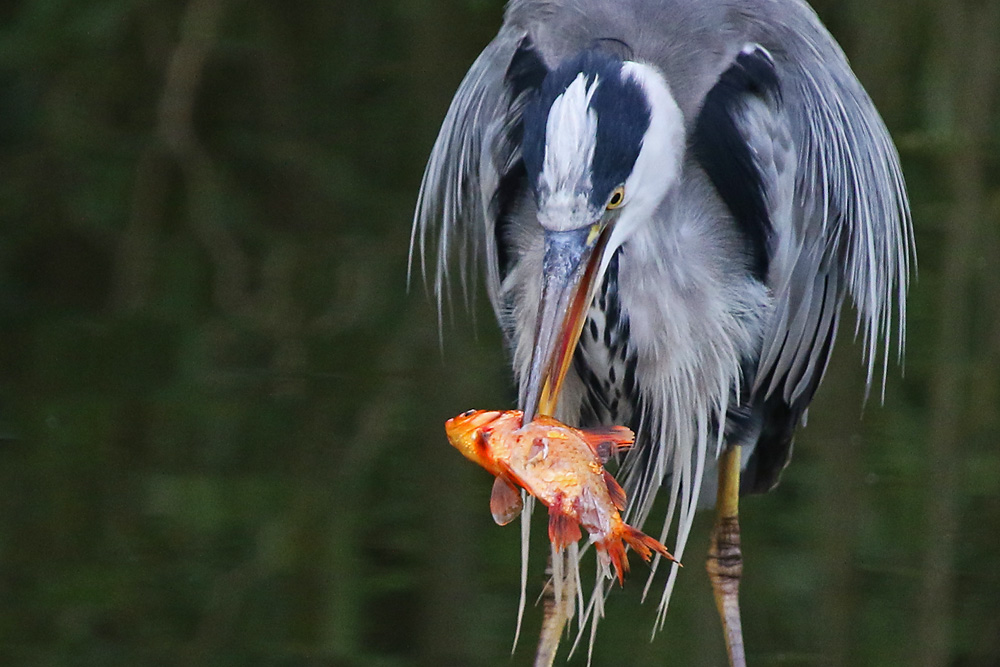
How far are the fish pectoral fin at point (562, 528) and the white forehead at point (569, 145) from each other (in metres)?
0.38

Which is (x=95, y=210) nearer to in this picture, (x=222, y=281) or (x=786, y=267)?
(x=222, y=281)

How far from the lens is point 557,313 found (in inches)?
68.6

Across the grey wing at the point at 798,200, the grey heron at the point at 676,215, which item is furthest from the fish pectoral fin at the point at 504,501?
the grey wing at the point at 798,200

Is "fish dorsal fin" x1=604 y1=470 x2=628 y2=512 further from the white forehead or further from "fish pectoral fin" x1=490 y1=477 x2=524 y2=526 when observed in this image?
the white forehead

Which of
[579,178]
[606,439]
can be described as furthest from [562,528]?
[579,178]

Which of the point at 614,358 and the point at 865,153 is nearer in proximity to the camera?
the point at 614,358

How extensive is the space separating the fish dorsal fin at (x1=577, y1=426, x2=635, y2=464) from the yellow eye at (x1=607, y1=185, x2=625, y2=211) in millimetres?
267

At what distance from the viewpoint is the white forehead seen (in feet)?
5.75

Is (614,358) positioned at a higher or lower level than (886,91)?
lower

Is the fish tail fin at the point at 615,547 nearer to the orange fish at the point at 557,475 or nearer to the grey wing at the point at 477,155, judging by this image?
the orange fish at the point at 557,475

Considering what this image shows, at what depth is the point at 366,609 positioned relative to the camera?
2512 millimetres

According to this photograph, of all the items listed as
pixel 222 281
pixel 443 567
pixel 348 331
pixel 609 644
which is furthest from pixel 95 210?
pixel 609 644

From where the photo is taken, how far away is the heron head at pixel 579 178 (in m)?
1.75

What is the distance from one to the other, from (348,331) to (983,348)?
152 centimetres
